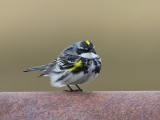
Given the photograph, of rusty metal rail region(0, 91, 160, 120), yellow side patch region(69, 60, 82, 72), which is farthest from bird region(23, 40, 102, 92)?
rusty metal rail region(0, 91, 160, 120)

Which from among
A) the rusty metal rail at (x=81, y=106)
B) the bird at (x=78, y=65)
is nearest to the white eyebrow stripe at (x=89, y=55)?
the bird at (x=78, y=65)

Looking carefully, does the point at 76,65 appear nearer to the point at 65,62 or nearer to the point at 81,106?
the point at 65,62

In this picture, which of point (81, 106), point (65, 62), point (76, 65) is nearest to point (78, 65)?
point (76, 65)

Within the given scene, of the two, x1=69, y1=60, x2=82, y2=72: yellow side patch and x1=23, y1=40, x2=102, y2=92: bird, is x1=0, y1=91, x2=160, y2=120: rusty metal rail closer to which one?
x1=23, y1=40, x2=102, y2=92: bird

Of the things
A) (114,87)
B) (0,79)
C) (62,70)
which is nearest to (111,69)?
(114,87)

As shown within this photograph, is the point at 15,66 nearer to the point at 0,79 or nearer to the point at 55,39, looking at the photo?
the point at 0,79

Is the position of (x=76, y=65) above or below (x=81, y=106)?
below
